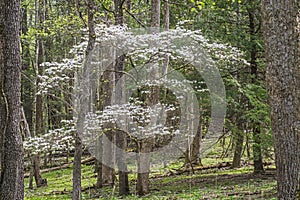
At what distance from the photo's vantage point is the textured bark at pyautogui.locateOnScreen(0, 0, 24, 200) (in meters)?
5.24

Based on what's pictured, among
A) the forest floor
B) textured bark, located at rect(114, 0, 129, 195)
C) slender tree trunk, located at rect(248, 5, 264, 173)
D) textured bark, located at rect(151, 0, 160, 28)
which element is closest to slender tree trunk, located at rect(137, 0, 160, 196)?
textured bark, located at rect(151, 0, 160, 28)

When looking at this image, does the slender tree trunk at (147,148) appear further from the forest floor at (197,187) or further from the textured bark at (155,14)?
the forest floor at (197,187)

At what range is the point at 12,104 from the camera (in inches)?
211

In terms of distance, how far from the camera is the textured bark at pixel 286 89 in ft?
14.8

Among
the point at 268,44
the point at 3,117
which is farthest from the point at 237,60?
the point at 3,117

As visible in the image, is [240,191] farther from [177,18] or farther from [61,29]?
[177,18]

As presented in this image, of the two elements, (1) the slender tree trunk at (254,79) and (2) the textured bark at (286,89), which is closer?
(2) the textured bark at (286,89)

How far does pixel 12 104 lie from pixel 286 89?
3.42 m

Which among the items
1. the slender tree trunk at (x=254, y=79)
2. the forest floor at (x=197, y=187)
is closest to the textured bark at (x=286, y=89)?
the forest floor at (x=197, y=187)

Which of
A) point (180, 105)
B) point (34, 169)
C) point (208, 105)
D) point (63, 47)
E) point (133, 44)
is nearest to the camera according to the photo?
point (133, 44)

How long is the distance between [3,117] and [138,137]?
7163 mm

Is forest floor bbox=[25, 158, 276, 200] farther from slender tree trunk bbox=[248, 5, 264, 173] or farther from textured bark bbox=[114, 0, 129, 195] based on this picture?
slender tree trunk bbox=[248, 5, 264, 173]

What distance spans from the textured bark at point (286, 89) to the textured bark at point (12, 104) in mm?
3236

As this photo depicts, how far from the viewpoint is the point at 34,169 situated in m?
17.5
